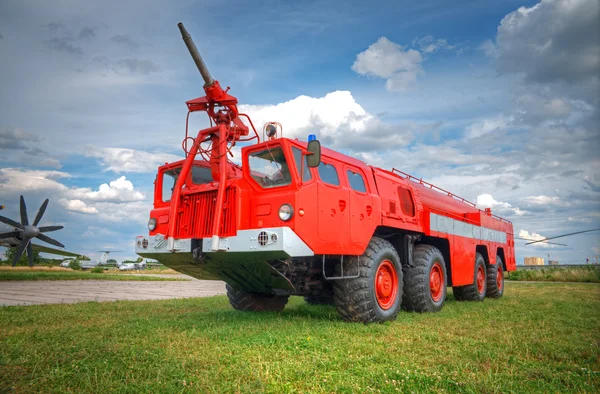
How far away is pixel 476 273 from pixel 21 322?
11048 mm

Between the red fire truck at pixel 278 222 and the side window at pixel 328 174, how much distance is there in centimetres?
2

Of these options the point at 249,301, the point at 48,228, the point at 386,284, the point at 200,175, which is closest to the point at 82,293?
the point at 249,301

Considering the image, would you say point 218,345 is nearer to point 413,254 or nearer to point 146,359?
point 146,359

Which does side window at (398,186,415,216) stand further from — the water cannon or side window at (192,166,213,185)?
side window at (192,166,213,185)

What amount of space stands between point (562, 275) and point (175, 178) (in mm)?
25097

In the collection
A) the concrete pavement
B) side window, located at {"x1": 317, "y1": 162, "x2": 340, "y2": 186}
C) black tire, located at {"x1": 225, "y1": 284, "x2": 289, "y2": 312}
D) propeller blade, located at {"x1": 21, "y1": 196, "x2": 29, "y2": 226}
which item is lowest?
the concrete pavement

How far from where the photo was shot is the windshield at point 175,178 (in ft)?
25.3

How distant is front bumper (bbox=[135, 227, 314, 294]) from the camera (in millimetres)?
5785

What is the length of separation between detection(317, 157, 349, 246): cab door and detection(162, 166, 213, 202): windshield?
89.3 inches

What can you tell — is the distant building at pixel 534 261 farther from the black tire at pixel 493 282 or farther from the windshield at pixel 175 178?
the windshield at pixel 175 178

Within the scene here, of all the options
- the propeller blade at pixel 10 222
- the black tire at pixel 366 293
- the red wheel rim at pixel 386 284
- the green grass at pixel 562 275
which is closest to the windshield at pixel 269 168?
the black tire at pixel 366 293

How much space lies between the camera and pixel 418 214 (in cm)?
933

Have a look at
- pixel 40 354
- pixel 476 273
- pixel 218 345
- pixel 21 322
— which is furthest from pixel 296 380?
pixel 476 273

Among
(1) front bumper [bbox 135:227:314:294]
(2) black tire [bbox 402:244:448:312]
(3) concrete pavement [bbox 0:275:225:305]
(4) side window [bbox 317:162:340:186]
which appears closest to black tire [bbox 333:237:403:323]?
(1) front bumper [bbox 135:227:314:294]
